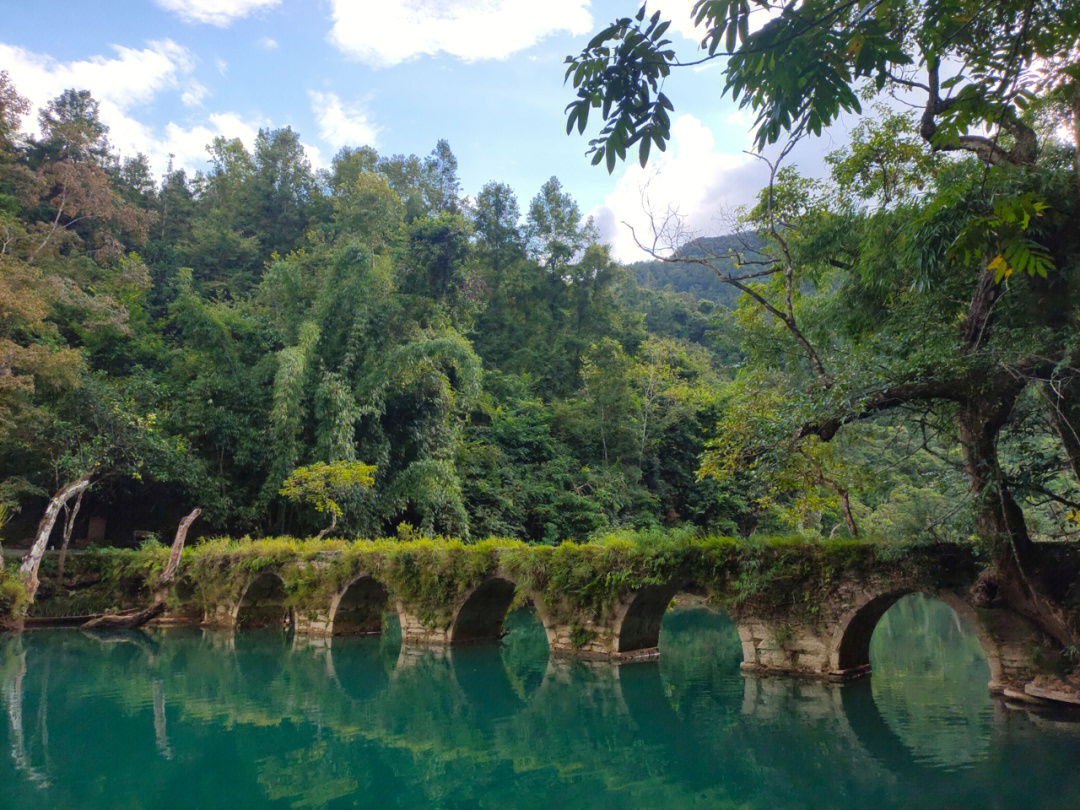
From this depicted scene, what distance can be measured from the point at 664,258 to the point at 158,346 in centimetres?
1839

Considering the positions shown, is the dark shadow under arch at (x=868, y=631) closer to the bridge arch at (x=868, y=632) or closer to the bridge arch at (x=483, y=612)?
the bridge arch at (x=868, y=632)

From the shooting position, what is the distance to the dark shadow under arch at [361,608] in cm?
1605

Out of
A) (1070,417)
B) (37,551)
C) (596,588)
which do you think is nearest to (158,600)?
(37,551)

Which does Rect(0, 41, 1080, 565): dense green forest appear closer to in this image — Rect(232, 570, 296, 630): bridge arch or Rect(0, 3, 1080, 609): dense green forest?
Rect(0, 3, 1080, 609): dense green forest

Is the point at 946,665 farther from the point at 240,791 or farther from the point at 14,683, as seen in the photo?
the point at 14,683

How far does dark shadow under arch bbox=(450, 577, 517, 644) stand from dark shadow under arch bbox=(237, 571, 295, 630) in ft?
15.4

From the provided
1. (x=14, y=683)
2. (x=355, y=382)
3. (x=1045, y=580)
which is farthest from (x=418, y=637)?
(x=1045, y=580)

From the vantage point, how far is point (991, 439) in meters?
7.52

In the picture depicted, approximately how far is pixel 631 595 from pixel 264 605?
1003 cm

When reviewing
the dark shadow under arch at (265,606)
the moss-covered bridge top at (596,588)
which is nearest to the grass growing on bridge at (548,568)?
the moss-covered bridge top at (596,588)

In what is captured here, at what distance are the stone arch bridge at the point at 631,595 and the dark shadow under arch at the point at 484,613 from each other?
0.10 ft

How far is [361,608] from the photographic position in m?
16.6

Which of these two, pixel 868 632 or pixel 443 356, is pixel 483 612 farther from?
pixel 443 356

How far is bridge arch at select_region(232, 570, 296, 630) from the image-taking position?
17.2 metres
